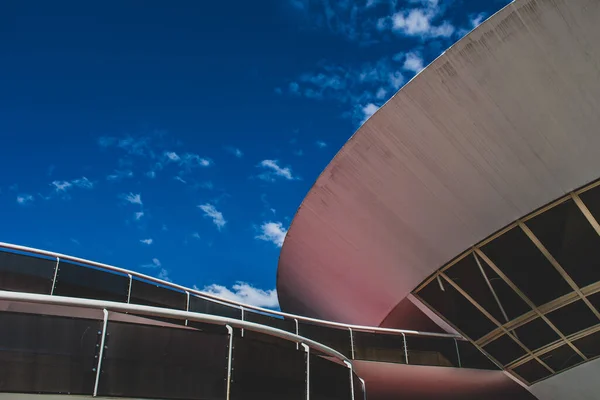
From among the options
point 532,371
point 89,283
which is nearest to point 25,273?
point 89,283

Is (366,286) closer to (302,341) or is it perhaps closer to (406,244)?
(406,244)

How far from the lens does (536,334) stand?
518 inches

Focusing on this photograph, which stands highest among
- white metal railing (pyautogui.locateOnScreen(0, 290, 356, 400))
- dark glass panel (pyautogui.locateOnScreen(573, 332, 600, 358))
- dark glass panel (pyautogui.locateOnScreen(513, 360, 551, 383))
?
dark glass panel (pyautogui.locateOnScreen(573, 332, 600, 358))

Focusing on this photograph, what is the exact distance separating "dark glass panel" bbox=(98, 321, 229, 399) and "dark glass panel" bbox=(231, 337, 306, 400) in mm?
172

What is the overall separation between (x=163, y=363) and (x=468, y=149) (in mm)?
7759

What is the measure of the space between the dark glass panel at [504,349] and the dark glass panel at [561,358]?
0.58 metres

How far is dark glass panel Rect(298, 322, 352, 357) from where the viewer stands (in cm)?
1426

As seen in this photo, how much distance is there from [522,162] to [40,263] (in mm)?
9142

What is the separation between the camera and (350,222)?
14031mm

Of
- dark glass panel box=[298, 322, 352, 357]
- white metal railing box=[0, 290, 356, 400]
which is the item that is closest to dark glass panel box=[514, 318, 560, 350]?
dark glass panel box=[298, 322, 352, 357]

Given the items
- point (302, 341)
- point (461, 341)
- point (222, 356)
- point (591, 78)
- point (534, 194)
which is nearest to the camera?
point (222, 356)

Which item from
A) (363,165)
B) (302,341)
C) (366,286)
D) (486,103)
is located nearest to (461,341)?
(366,286)

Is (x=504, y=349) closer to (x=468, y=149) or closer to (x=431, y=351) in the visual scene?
(x=431, y=351)

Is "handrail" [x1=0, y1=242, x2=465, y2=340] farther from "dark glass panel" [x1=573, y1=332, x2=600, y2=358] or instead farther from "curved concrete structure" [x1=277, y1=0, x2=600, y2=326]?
"dark glass panel" [x1=573, y1=332, x2=600, y2=358]
